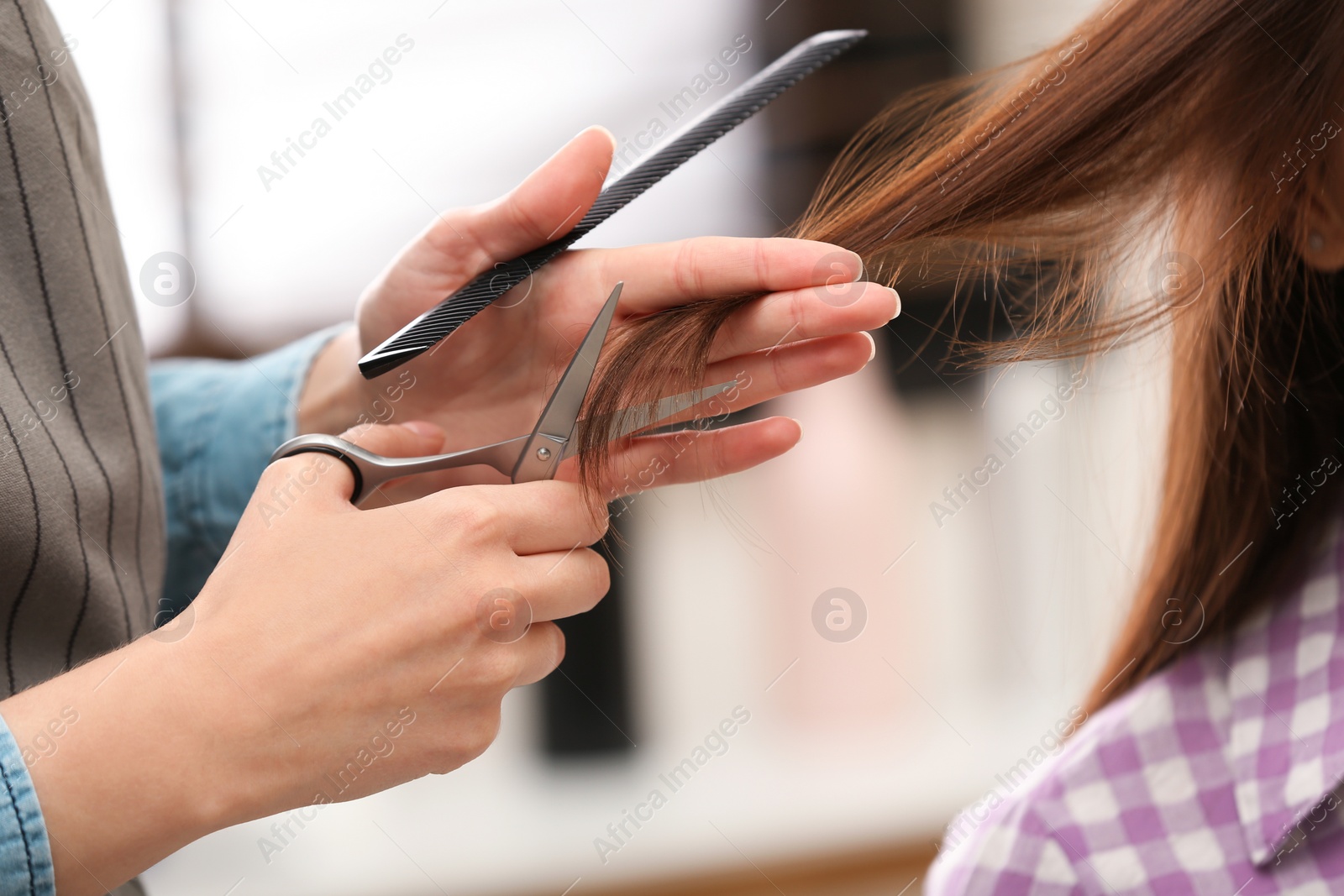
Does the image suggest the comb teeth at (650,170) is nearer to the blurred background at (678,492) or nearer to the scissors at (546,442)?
the scissors at (546,442)

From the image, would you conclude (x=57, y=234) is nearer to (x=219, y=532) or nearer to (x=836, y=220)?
(x=219, y=532)

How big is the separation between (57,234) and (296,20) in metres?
0.97

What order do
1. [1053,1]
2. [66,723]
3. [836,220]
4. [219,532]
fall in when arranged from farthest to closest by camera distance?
[1053,1], [219,532], [836,220], [66,723]

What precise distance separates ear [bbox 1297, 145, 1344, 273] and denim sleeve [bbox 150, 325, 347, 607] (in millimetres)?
572

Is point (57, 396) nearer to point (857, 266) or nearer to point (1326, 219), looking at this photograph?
point (857, 266)

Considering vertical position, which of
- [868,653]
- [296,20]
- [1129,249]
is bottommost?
[868,653]

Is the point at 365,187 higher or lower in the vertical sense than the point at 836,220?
higher

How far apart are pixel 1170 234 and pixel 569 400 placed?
309 mm

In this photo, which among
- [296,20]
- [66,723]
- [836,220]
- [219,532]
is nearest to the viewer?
[66,723]

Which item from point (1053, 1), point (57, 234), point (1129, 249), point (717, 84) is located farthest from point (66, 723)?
point (717, 84)

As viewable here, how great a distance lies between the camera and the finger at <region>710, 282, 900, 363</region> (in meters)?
0.39

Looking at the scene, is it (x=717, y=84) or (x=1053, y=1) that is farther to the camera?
(x=717, y=84)

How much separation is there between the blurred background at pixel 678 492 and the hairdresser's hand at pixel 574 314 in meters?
0.67

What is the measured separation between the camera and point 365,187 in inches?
49.1
